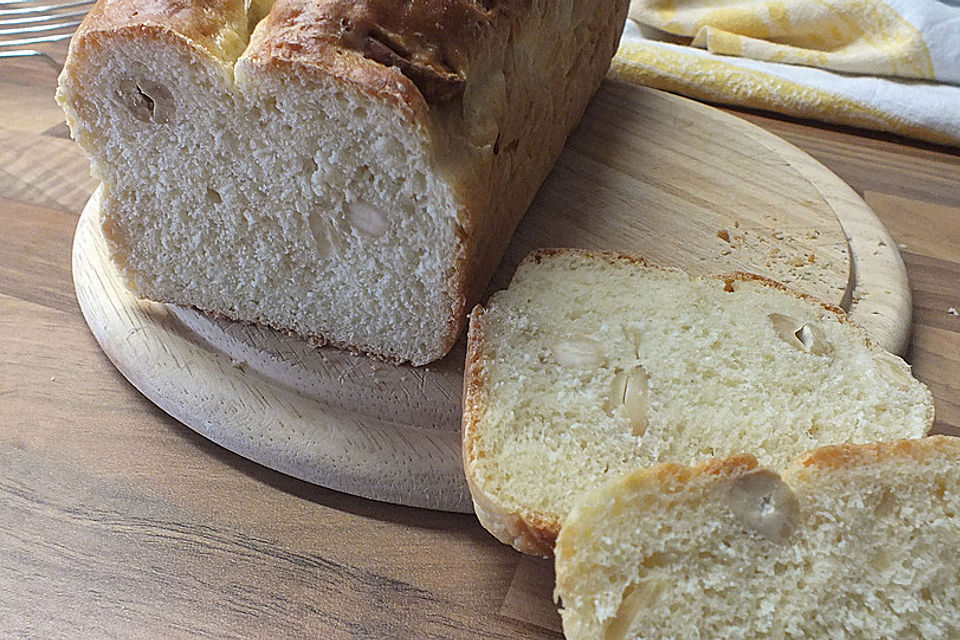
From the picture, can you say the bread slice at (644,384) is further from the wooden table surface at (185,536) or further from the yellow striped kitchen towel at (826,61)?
the yellow striped kitchen towel at (826,61)

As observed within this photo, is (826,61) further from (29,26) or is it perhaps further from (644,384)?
(29,26)

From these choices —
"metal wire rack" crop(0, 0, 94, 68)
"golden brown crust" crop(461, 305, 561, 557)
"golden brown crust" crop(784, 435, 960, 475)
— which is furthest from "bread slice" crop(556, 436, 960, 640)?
"metal wire rack" crop(0, 0, 94, 68)

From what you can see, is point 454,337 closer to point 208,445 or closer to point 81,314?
point 208,445

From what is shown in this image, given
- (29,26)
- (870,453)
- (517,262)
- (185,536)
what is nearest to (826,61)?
(517,262)

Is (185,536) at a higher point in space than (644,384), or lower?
lower

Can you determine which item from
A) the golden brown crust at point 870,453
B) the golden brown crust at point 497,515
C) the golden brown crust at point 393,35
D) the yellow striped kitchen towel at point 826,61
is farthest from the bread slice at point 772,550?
the yellow striped kitchen towel at point 826,61

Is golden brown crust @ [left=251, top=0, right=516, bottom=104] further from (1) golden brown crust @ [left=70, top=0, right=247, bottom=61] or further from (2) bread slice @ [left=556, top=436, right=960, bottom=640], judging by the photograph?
(2) bread slice @ [left=556, top=436, right=960, bottom=640]

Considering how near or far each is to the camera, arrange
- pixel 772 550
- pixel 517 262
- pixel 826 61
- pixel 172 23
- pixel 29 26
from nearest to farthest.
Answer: pixel 772 550 < pixel 172 23 < pixel 517 262 < pixel 826 61 < pixel 29 26
